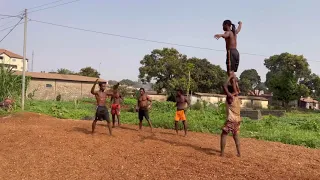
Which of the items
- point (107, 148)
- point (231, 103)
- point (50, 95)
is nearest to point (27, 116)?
point (107, 148)

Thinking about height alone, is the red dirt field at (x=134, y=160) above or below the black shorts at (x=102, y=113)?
below

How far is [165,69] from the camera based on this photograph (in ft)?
153

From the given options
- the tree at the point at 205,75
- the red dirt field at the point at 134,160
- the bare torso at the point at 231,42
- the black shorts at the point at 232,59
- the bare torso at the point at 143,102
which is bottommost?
the red dirt field at the point at 134,160

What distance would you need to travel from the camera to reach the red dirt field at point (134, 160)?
5828mm

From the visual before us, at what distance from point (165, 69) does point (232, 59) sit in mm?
39425

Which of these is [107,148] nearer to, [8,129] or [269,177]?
[269,177]

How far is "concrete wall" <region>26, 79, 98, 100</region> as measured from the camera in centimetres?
4178

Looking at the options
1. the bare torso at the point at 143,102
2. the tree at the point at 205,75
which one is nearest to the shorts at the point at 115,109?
the bare torso at the point at 143,102

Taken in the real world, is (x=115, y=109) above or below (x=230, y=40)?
below

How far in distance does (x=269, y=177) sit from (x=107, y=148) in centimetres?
367

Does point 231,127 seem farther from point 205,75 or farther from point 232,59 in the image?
point 205,75

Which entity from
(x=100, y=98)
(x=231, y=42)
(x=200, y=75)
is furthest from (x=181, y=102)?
(x=200, y=75)

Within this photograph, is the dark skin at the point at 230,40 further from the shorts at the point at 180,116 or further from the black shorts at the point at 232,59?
the shorts at the point at 180,116

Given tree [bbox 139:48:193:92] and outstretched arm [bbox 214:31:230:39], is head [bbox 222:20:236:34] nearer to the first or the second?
outstretched arm [bbox 214:31:230:39]
